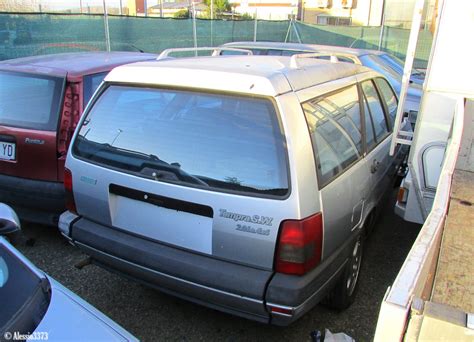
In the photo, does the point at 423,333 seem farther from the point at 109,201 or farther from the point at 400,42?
the point at 400,42

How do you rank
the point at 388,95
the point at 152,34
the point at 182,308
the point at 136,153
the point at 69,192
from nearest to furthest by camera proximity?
the point at 136,153 → the point at 69,192 → the point at 182,308 → the point at 388,95 → the point at 152,34

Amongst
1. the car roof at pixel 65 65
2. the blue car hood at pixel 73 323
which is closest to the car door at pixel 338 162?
the blue car hood at pixel 73 323

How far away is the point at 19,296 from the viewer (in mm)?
1813

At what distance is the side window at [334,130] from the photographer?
2.45 m

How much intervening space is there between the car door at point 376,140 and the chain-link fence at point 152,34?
763cm

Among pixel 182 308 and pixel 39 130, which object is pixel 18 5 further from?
pixel 182 308

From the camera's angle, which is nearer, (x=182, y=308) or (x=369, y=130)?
(x=182, y=308)

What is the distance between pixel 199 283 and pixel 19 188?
2.19 meters

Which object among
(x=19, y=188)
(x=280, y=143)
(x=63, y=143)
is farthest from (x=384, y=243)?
(x=19, y=188)

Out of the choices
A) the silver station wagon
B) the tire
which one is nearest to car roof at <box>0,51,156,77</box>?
the silver station wagon

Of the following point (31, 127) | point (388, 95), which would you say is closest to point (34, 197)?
point (31, 127)

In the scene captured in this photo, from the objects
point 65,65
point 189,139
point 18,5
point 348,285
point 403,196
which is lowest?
point 348,285

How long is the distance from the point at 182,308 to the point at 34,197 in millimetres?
1634

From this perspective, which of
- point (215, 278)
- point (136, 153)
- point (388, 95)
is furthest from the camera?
point (388, 95)
